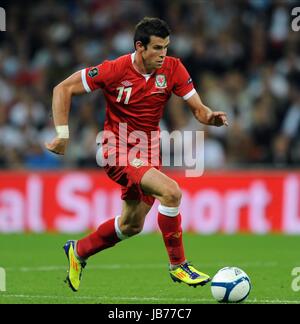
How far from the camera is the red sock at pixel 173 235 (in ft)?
24.8

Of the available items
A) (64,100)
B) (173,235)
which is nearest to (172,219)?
(173,235)

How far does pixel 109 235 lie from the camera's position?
26.7 ft

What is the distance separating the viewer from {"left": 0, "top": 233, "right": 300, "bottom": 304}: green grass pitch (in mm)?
7484

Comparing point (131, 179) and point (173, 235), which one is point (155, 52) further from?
point (173, 235)

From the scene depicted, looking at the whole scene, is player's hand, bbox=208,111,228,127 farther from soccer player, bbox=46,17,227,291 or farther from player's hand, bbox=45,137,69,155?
player's hand, bbox=45,137,69,155

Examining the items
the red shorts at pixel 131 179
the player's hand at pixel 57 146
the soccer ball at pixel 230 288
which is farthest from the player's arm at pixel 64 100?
the soccer ball at pixel 230 288

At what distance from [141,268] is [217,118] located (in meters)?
2.63

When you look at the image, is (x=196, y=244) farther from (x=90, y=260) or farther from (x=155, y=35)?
(x=155, y=35)

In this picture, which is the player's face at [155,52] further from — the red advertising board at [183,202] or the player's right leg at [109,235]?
the red advertising board at [183,202]

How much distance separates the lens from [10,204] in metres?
14.1

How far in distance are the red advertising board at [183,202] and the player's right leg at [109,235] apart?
5.65 metres

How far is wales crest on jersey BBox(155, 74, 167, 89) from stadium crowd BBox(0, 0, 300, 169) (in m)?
6.42
